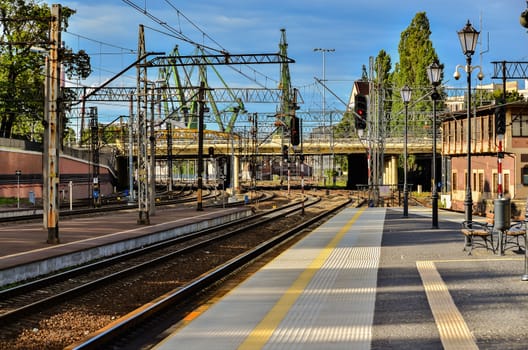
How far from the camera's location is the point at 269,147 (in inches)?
3706

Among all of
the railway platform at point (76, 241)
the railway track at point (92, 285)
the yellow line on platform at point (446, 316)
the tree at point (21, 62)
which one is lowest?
the railway track at point (92, 285)

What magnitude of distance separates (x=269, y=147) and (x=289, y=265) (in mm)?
79074

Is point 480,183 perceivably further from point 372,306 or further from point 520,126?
point 372,306

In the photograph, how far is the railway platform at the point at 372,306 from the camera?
8148mm

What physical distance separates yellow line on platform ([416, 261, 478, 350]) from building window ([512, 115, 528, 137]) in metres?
32.0

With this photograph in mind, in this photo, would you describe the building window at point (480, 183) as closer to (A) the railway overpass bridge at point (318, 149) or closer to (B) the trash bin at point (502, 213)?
(B) the trash bin at point (502, 213)

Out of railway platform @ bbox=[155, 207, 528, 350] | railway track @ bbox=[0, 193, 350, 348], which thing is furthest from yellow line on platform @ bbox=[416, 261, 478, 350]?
railway track @ bbox=[0, 193, 350, 348]

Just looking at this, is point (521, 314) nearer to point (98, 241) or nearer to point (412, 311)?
point (412, 311)

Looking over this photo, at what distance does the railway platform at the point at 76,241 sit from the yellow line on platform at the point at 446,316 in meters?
Result: 8.77

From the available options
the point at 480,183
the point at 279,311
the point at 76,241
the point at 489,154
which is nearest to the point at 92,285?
the point at 279,311

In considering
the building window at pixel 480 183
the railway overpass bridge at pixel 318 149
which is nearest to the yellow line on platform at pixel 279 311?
the building window at pixel 480 183

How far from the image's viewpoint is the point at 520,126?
42594 millimetres

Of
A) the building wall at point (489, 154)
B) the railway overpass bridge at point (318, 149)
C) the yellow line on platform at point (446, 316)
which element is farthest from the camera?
the railway overpass bridge at point (318, 149)

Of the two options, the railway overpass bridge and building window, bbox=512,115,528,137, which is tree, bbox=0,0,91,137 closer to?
the railway overpass bridge
